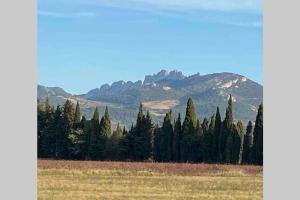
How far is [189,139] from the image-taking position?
37.2m

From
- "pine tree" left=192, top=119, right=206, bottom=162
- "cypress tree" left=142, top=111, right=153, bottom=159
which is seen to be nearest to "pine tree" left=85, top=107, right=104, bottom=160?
"cypress tree" left=142, top=111, right=153, bottom=159

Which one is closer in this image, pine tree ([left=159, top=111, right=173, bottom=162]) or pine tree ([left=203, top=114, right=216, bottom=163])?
pine tree ([left=203, top=114, right=216, bottom=163])

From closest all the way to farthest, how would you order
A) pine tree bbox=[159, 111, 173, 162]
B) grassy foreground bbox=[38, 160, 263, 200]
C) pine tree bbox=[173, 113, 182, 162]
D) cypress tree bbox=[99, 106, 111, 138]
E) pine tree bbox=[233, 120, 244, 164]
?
grassy foreground bbox=[38, 160, 263, 200], pine tree bbox=[233, 120, 244, 164], cypress tree bbox=[99, 106, 111, 138], pine tree bbox=[173, 113, 182, 162], pine tree bbox=[159, 111, 173, 162]

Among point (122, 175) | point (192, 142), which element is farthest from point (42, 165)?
point (192, 142)

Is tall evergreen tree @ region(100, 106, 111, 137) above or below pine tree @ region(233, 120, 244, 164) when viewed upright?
above

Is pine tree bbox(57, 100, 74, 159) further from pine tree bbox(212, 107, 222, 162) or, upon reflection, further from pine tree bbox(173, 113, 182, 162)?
pine tree bbox(212, 107, 222, 162)

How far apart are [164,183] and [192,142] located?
18.5 m

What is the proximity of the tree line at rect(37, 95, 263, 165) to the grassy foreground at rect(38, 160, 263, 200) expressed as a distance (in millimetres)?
11478

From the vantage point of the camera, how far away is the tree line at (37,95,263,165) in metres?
36.1

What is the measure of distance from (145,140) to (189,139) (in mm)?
2914

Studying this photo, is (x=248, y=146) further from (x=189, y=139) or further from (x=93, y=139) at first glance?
(x=93, y=139)

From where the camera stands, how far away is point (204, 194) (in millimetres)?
15766

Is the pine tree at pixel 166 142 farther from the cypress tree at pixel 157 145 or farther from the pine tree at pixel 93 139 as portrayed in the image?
the pine tree at pixel 93 139

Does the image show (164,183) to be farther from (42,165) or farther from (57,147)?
(57,147)
